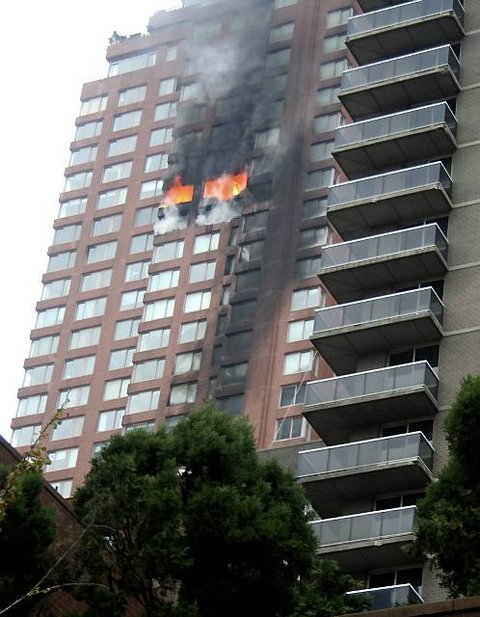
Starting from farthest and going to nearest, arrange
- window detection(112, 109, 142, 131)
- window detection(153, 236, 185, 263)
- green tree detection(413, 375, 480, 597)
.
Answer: window detection(112, 109, 142, 131)
window detection(153, 236, 185, 263)
green tree detection(413, 375, 480, 597)

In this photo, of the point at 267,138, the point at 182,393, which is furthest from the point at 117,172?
the point at 182,393

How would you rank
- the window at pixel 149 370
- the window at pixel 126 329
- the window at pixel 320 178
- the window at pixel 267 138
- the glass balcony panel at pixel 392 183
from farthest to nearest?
1. the window at pixel 126 329
2. the window at pixel 267 138
3. the window at pixel 149 370
4. the window at pixel 320 178
5. the glass balcony panel at pixel 392 183

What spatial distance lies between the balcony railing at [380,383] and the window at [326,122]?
60.1m

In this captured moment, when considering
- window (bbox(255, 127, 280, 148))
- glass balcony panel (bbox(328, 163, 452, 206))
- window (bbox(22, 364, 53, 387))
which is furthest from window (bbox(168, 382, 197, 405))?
glass balcony panel (bbox(328, 163, 452, 206))

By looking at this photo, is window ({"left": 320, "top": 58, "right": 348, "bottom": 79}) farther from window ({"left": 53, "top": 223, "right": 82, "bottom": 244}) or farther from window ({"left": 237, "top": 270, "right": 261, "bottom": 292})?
window ({"left": 53, "top": 223, "right": 82, "bottom": 244})

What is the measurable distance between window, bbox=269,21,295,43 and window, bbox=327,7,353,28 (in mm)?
2996

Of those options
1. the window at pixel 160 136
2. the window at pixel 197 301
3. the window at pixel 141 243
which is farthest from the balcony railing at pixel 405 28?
the window at pixel 160 136

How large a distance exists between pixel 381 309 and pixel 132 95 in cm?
7808

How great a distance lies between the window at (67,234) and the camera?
Result: 122713 mm

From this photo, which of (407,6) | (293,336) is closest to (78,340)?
(293,336)

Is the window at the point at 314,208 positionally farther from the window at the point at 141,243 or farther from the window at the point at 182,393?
the window at the point at 141,243

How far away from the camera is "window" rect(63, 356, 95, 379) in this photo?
114000 millimetres

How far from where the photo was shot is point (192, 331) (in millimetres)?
107750

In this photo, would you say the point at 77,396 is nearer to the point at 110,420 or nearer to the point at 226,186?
the point at 110,420
